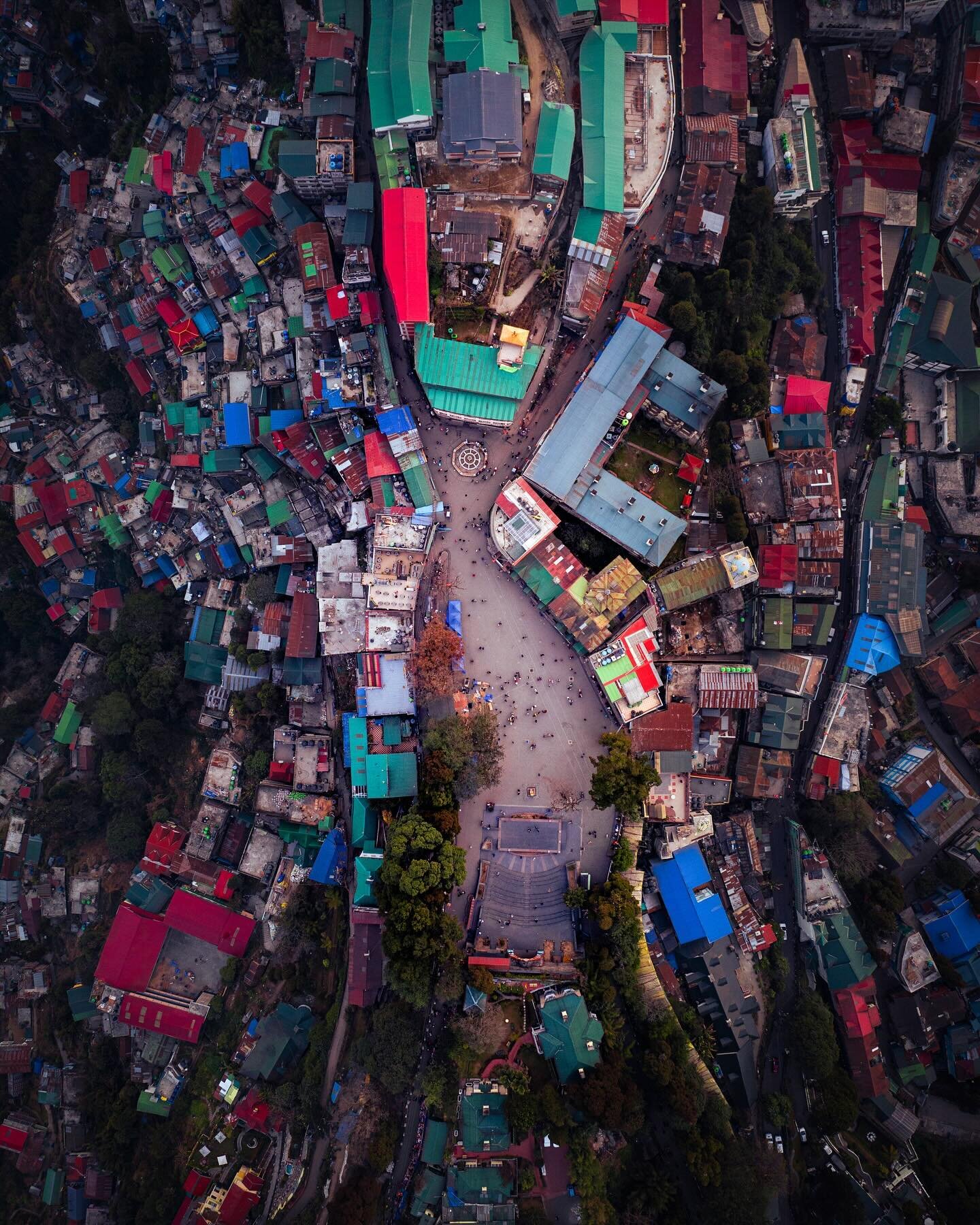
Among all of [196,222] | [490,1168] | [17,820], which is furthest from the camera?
[17,820]

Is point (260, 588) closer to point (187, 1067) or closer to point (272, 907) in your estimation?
point (272, 907)

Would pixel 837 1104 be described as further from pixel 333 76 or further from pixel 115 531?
pixel 333 76

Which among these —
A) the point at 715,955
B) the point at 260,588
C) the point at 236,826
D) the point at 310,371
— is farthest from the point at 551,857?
the point at 310,371

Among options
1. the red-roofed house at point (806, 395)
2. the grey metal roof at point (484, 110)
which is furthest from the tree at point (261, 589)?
the red-roofed house at point (806, 395)

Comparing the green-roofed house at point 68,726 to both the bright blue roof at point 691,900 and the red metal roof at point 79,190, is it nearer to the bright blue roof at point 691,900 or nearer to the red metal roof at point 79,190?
the red metal roof at point 79,190

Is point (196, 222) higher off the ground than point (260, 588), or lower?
higher
